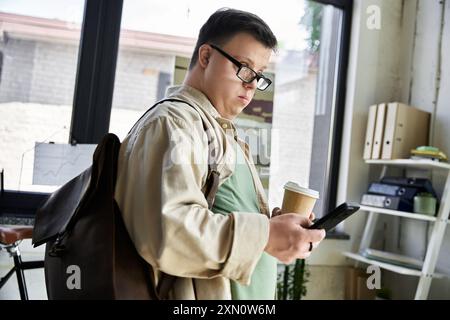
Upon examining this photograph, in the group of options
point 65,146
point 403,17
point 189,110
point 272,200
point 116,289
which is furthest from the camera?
point 403,17

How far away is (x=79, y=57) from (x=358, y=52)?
186cm

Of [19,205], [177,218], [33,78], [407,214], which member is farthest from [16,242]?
[407,214]

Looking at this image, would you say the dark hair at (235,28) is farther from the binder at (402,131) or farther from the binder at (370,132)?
the binder at (370,132)

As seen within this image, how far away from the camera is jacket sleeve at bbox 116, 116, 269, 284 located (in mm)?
631

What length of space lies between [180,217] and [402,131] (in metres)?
2.26

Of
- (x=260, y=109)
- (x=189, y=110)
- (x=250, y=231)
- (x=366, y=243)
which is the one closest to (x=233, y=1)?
(x=260, y=109)

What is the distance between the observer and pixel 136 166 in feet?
2.25

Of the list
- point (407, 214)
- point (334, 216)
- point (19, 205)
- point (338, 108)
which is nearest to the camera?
point (334, 216)

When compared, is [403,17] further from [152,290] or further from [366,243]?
[152,290]

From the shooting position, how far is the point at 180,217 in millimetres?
632

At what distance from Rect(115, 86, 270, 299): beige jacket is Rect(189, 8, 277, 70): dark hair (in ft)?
0.87

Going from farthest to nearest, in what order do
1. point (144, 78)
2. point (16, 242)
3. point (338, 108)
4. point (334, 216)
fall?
point (338, 108) → point (144, 78) → point (16, 242) → point (334, 216)

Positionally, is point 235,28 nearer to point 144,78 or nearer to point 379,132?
point 144,78

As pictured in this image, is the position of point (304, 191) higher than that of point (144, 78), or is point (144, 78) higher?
point (144, 78)
